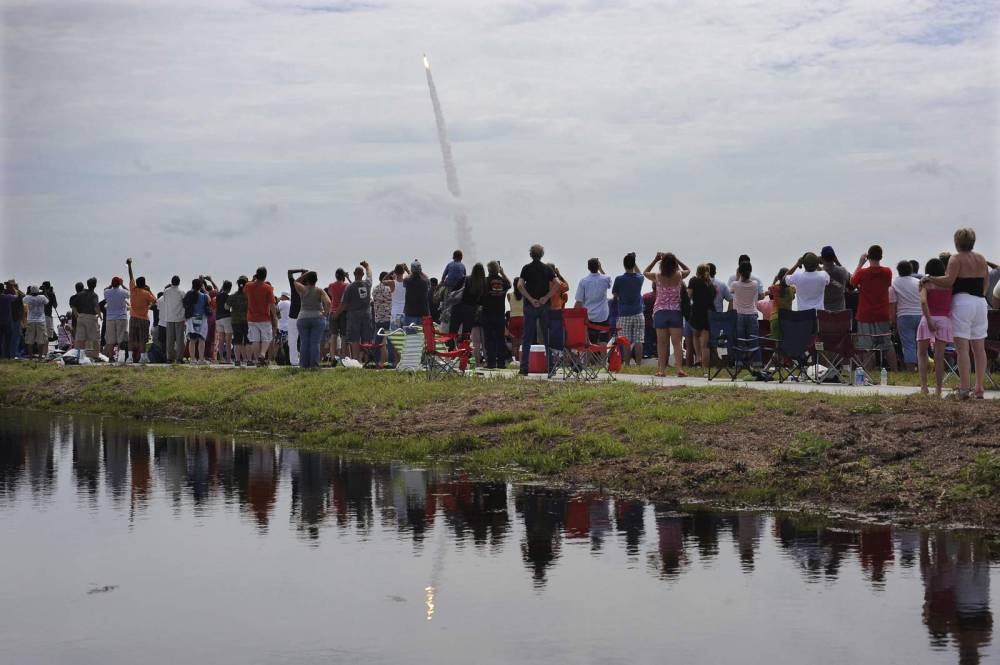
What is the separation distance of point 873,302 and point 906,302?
1007mm

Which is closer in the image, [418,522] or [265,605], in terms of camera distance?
[265,605]

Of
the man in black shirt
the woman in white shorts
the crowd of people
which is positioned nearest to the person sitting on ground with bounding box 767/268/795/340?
the crowd of people

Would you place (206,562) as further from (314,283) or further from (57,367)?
(57,367)

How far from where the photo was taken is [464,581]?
1071 centimetres

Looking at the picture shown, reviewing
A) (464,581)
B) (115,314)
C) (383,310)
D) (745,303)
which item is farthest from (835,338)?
(115,314)

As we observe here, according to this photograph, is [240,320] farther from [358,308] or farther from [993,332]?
[993,332]

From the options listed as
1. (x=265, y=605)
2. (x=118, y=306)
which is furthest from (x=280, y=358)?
(x=265, y=605)

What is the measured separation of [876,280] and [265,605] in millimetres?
14989

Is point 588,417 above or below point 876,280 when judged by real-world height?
below

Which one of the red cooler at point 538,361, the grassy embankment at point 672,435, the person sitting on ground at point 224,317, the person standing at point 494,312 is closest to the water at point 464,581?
the grassy embankment at point 672,435

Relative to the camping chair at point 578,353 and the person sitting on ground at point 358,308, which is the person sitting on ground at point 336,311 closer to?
the person sitting on ground at point 358,308

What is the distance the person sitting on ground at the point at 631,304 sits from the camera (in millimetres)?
26422

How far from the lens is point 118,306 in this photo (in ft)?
122

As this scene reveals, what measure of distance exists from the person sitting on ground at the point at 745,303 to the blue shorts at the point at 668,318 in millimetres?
1042
